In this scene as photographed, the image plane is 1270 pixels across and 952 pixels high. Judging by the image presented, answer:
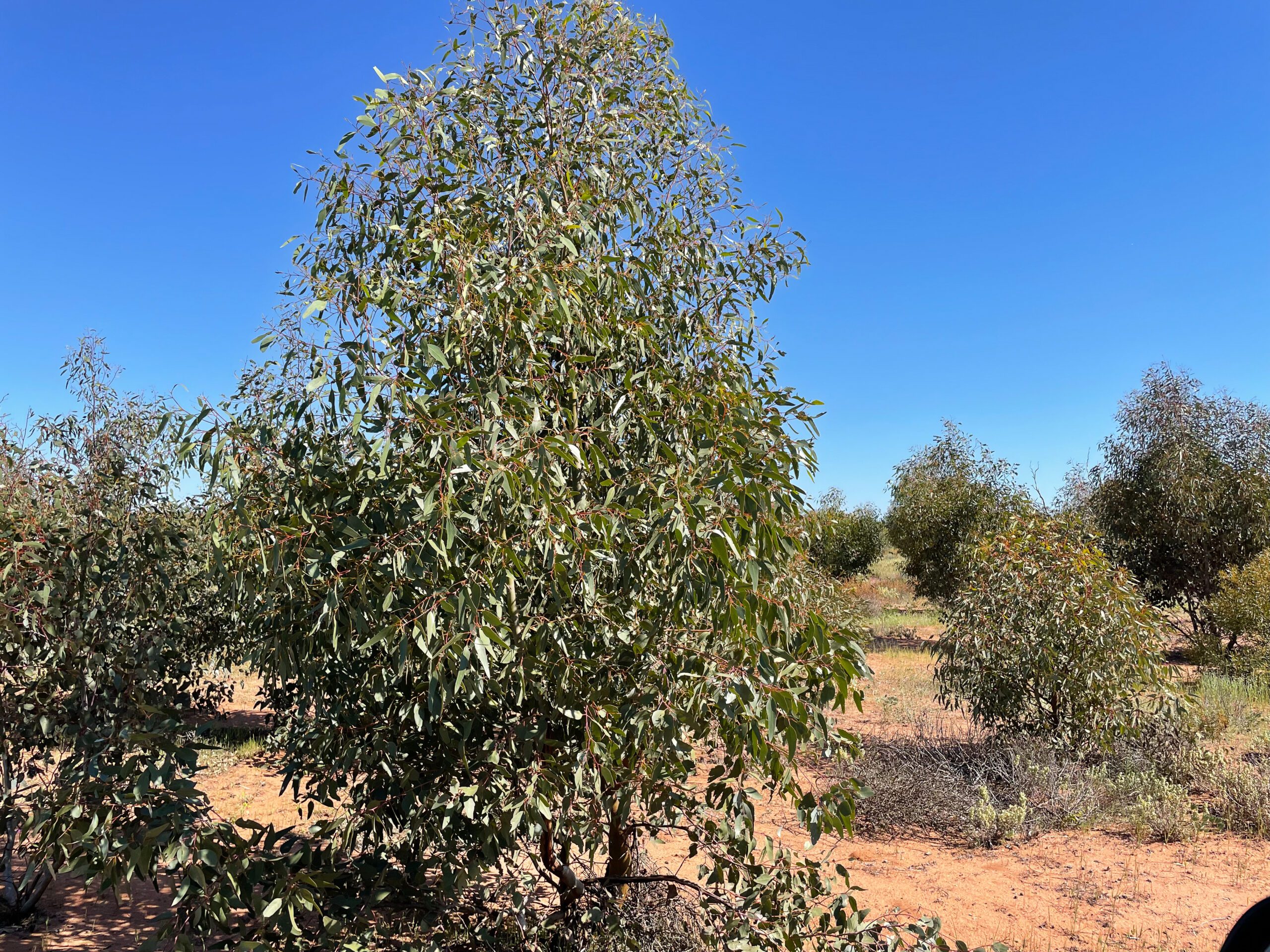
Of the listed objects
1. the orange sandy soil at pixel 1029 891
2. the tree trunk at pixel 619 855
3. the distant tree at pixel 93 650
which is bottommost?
the orange sandy soil at pixel 1029 891

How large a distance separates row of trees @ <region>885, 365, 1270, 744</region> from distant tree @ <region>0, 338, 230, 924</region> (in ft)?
24.5

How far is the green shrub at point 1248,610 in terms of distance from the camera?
13.6 m

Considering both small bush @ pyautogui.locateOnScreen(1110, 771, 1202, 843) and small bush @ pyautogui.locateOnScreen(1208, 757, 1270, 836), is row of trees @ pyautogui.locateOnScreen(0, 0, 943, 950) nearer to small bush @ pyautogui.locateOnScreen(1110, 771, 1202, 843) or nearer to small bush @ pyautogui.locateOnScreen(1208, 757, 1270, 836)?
small bush @ pyautogui.locateOnScreen(1110, 771, 1202, 843)

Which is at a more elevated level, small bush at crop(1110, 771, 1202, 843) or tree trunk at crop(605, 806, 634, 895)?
tree trunk at crop(605, 806, 634, 895)

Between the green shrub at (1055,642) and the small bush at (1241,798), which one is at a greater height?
the green shrub at (1055,642)

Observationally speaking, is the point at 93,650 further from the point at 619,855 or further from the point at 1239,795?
the point at 1239,795

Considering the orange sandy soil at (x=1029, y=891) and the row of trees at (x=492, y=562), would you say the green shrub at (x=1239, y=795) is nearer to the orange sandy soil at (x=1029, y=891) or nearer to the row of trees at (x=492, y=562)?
the orange sandy soil at (x=1029, y=891)

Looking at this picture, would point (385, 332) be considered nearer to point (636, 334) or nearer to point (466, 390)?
point (466, 390)

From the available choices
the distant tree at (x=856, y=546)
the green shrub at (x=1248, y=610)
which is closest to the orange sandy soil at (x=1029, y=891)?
the green shrub at (x=1248, y=610)

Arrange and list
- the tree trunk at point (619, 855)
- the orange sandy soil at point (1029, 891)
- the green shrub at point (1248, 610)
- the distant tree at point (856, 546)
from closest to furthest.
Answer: the tree trunk at point (619, 855) < the orange sandy soil at point (1029, 891) < the green shrub at point (1248, 610) < the distant tree at point (856, 546)

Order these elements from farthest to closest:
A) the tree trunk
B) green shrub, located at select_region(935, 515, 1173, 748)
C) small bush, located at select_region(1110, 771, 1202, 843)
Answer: green shrub, located at select_region(935, 515, 1173, 748), small bush, located at select_region(1110, 771, 1202, 843), the tree trunk

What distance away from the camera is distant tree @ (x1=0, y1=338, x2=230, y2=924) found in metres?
2.94

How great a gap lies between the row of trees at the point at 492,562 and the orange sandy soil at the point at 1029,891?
2047mm

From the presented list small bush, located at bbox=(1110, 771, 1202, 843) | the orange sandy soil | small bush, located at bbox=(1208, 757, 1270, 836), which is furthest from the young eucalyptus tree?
small bush, located at bbox=(1208, 757, 1270, 836)
